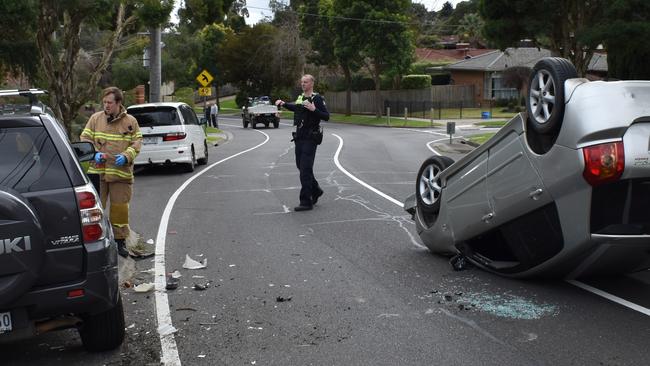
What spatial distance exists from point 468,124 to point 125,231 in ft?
121

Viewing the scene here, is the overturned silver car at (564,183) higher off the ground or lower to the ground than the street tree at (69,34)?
lower

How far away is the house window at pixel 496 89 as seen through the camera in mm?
57575

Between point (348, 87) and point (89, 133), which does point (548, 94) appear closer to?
point (89, 133)

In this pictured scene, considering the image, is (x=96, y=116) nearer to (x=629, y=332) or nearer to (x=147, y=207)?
(x=147, y=207)

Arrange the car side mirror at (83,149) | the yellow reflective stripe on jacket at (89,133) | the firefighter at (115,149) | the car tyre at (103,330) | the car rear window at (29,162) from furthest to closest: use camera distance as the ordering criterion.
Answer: the yellow reflective stripe on jacket at (89,133) < the firefighter at (115,149) < the car side mirror at (83,149) < the car tyre at (103,330) < the car rear window at (29,162)

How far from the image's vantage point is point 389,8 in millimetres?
49219

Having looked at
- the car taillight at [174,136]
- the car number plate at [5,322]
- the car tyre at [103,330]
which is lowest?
the car tyre at [103,330]

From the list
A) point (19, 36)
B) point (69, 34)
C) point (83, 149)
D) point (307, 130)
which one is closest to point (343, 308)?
point (83, 149)

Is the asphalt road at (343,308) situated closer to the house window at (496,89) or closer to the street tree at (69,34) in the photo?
the street tree at (69,34)

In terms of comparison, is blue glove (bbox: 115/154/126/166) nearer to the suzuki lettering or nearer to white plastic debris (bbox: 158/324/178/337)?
white plastic debris (bbox: 158/324/178/337)

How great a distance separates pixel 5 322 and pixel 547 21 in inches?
915

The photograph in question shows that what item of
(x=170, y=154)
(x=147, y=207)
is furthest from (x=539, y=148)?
(x=170, y=154)

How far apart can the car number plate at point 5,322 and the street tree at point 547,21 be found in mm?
21985

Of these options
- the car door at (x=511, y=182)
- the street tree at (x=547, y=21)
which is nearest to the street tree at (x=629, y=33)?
the street tree at (x=547, y=21)
